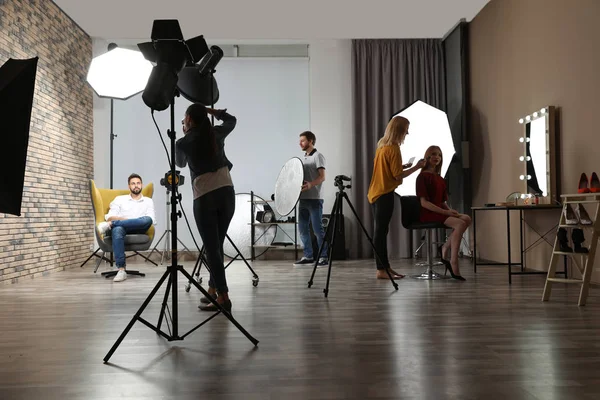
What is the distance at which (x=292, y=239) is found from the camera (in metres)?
7.41

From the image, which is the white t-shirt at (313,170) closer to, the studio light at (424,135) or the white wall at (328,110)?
the studio light at (424,135)

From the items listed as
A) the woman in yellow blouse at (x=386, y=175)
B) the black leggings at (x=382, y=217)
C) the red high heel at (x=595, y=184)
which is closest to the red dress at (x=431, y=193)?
the woman in yellow blouse at (x=386, y=175)

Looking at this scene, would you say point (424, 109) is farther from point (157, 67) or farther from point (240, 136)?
point (157, 67)

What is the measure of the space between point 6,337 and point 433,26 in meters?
5.91

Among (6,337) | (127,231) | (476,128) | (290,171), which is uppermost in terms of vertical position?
(476,128)

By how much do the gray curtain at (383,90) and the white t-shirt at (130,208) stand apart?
2.71m

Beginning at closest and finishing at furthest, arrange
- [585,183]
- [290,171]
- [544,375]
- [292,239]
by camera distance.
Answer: [544,375], [585,183], [290,171], [292,239]

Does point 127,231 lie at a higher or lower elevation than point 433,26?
lower

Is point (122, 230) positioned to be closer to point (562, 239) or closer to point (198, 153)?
point (198, 153)

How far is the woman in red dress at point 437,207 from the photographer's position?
14.6 ft

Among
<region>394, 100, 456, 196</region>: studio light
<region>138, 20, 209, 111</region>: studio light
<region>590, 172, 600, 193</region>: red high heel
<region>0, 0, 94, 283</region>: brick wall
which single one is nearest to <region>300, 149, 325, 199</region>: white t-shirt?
<region>394, 100, 456, 196</region>: studio light

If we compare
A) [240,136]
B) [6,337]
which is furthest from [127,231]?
[6,337]

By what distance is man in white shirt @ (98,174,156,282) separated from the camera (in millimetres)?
5371

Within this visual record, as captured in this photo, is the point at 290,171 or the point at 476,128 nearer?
the point at 290,171
